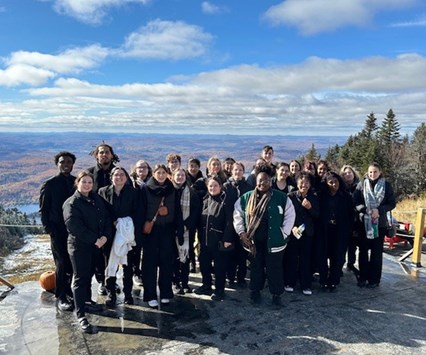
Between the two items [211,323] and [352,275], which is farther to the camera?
[352,275]

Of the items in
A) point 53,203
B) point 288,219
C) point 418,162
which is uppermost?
point 418,162

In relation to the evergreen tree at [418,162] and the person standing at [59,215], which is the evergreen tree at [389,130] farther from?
the person standing at [59,215]

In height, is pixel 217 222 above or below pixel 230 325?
above

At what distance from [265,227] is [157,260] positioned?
4.88 ft

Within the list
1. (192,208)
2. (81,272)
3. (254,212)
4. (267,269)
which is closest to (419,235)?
(267,269)

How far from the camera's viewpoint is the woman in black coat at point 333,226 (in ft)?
17.0

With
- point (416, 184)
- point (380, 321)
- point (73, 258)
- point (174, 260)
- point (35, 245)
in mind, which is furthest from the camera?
point (416, 184)

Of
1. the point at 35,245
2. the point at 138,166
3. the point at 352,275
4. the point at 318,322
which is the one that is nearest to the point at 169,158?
the point at 138,166

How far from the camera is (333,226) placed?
5.25 metres

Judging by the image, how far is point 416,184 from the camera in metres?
37.2

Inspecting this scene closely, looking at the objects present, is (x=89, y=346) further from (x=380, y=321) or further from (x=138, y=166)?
(x=380, y=321)

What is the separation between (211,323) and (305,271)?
5.44ft

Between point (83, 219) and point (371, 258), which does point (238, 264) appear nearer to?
point (371, 258)

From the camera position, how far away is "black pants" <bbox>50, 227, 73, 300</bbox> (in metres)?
4.59
